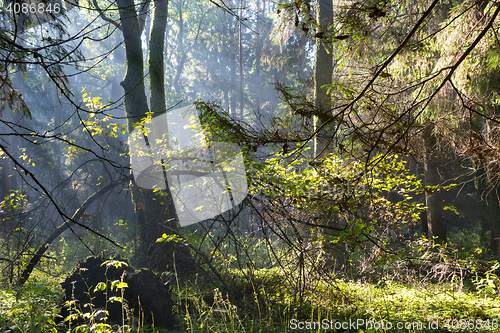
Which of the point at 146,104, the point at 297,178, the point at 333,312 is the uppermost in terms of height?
the point at 146,104

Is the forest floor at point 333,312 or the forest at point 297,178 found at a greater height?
the forest at point 297,178

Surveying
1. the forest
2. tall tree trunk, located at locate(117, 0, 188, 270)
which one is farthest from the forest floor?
tall tree trunk, located at locate(117, 0, 188, 270)

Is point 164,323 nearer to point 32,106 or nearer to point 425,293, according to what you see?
point 425,293

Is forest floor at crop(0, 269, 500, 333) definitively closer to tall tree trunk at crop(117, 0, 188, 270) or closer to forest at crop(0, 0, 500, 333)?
forest at crop(0, 0, 500, 333)

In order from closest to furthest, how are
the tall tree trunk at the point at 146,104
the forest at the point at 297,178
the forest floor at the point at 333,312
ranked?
the forest at the point at 297,178 < the forest floor at the point at 333,312 < the tall tree trunk at the point at 146,104

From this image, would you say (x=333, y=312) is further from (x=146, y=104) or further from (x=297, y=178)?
(x=146, y=104)

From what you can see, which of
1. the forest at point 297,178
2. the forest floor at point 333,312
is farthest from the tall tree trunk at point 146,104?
the forest floor at point 333,312

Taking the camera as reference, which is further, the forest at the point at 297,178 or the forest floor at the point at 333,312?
the forest floor at the point at 333,312

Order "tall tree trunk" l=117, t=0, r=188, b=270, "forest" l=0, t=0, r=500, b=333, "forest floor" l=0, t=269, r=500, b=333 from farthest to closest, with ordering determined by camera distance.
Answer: "tall tree trunk" l=117, t=0, r=188, b=270
"forest floor" l=0, t=269, r=500, b=333
"forest" l=0, t=0, r=500, b=333

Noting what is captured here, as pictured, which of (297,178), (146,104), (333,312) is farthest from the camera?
(146,104)

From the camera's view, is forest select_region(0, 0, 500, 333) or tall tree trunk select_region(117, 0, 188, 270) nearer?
forest select_region(0, 0, 500, 333)

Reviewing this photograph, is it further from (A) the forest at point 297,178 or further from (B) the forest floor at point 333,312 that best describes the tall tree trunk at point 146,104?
(B) the forest floor at point 333,312

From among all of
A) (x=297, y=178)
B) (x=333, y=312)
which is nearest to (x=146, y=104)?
(x=297, y=178)

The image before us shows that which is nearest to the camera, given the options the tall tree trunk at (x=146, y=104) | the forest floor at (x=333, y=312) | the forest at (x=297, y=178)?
the forest at (x=297, y=178)
